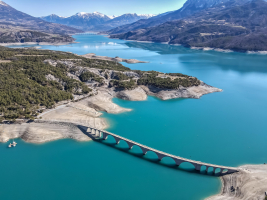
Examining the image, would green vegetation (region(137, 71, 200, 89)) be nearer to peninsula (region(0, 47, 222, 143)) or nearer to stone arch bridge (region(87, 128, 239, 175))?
peninsula (region(0, 47, 222, 143))

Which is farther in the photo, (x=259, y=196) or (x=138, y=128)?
(x=138, y=128)

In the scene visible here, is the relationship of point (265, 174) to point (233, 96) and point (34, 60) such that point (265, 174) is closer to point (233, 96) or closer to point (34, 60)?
point (233, 96)

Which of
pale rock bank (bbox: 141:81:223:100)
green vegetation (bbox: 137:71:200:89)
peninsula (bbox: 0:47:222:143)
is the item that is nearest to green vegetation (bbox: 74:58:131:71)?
peninsula (bbox: 0:47:222:143)

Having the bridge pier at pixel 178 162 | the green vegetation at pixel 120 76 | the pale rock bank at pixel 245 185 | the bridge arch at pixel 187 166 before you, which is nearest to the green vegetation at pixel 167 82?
the green vegetation at pixel 120 76

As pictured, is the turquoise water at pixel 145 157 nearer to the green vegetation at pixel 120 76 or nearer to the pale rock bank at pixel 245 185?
A: the pale rock bank at pixel 245 185

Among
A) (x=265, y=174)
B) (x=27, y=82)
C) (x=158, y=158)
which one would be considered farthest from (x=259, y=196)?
(x=27, y=82)

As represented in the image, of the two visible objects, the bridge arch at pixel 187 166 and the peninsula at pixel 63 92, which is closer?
the bridge arch at pixel 187 166

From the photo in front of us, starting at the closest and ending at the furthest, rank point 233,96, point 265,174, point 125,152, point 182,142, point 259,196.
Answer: point 259,196, point 265,174, point 125,152, point 182,142, point 233,96
